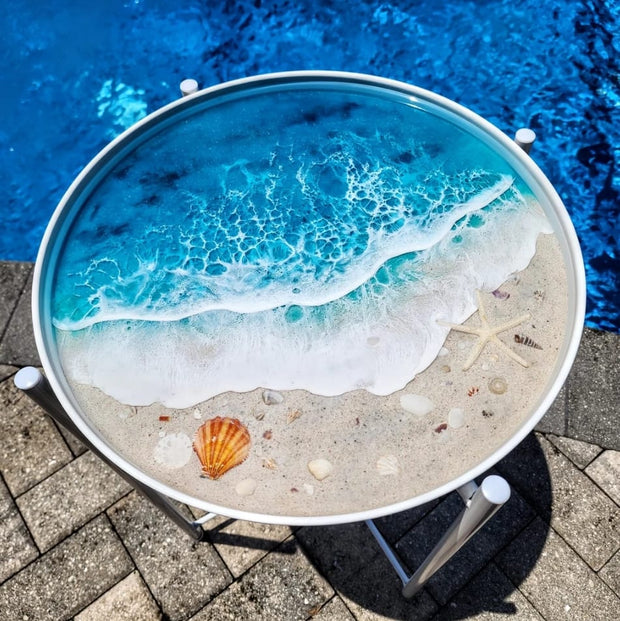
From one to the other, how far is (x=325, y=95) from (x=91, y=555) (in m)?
2.75

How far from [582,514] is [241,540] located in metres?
1.86

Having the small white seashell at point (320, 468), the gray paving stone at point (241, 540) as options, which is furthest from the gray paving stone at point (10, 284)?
the small white seashell at point (320, 468)

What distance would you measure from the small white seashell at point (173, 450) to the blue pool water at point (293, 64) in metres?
3.48

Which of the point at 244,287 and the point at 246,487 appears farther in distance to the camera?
the point at 244,287

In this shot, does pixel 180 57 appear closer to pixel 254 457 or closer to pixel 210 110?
pixel 210 110

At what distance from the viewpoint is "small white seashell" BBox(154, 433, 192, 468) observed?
2.08m

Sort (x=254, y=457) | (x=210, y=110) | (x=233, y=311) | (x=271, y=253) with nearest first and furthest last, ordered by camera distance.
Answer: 1. (x=254, y=457)
2. (x=233, y=311)
3. (x=271, y=253)
4. (x=210, y=110)

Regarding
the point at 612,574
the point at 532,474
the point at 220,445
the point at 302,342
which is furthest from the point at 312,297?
the point at 612,574

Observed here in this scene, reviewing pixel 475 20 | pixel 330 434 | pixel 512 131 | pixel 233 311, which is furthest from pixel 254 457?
pixel 475 20

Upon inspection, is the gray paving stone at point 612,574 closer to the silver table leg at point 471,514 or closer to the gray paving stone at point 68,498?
the silver table leg at point 471,514

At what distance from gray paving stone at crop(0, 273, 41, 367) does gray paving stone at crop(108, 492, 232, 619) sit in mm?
1162

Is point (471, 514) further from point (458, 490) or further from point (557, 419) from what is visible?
point (557, 419)

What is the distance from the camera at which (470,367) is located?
2217mm

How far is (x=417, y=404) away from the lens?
2164 mm
